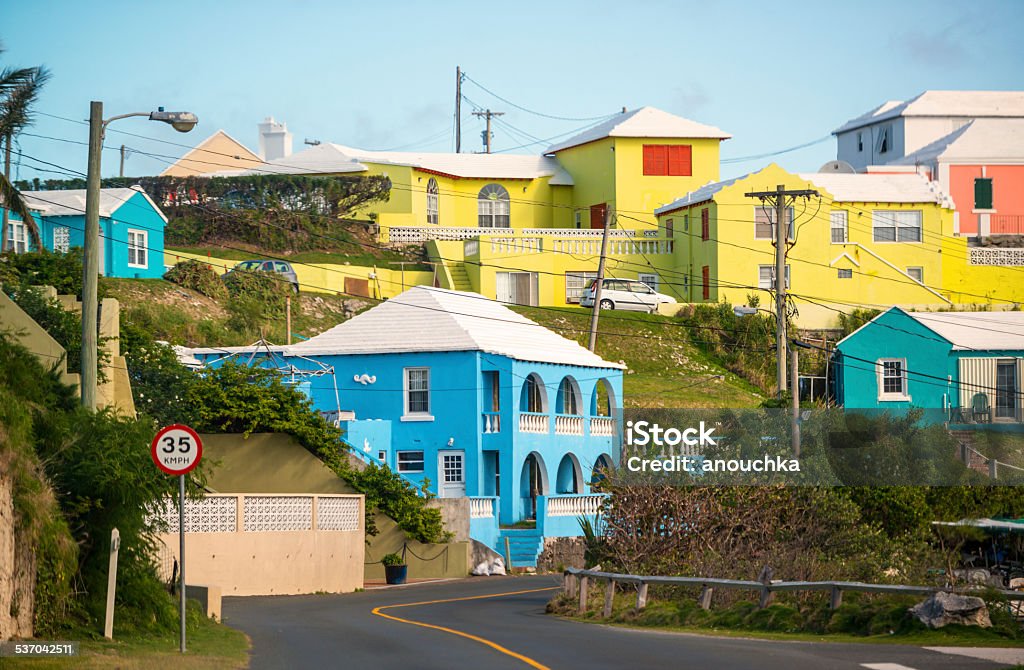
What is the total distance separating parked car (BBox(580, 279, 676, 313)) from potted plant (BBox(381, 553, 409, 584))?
2868 centimetres

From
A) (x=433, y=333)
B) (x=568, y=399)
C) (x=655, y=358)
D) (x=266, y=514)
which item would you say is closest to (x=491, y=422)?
(x=433, y=333)

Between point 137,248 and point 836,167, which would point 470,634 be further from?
point 836,167

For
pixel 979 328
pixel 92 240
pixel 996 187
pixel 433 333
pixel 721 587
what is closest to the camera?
pixel 92 240

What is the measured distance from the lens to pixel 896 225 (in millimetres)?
69125

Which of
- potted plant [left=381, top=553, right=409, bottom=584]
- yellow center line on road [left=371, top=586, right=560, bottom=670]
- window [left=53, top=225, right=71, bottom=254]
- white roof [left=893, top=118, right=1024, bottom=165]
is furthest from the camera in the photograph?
white roof [left=893, top=118, right=1024, bottom=165]

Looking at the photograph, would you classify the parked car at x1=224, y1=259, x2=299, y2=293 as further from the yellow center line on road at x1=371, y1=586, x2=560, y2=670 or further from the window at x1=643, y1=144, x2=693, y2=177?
the yellow center line on road at x1=371, y1=586, x2=560, y2=670

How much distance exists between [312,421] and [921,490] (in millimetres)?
15100

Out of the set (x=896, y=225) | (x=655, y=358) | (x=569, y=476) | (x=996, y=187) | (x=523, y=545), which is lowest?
(x=523, y=545)

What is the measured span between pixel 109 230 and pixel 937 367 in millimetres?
31425

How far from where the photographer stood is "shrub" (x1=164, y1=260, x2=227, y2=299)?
57562mm

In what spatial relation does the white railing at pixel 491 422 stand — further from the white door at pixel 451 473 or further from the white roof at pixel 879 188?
the white roof at pixel 879 188

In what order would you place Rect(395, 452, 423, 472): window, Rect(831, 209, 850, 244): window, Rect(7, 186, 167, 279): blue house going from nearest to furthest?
Rect(395, 452, 423, 472): window
Rect(7, 186, 167, 279): blue house
Rect(831, 209, 850, 244): window

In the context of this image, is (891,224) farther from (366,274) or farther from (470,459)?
(470,459)

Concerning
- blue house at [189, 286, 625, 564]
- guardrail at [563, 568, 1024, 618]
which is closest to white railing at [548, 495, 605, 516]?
blue house at [189, 286, 625, 564]
